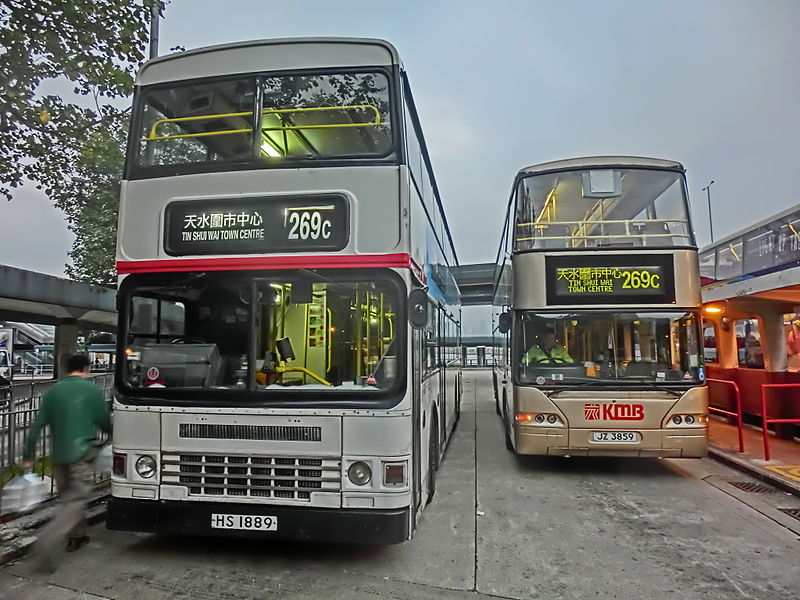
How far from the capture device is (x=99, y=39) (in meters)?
8.99

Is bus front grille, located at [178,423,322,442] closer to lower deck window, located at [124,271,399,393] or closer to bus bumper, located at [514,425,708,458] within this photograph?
lower deck window, located at [124,271,399,393]

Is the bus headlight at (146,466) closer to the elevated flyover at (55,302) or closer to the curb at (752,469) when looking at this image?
the elevated flyover at (55,302)

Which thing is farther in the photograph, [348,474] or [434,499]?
[434,499]

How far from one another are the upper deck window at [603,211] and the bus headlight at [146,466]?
5.33m

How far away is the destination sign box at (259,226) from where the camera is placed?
448cm

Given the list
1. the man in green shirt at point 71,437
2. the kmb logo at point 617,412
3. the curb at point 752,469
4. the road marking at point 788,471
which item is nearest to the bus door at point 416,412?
the man in green shirt at point 71,437

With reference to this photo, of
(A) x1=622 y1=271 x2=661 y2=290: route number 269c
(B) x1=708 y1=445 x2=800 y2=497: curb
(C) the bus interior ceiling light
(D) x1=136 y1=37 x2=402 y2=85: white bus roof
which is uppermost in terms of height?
(D) x1=136 y1=37 x2=402 y2=85: white bus roof

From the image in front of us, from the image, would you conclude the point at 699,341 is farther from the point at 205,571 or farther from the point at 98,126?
the point at 98,126

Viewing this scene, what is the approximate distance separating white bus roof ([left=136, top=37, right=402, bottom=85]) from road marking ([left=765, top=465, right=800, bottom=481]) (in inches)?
283

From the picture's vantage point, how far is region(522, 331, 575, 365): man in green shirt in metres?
7.51

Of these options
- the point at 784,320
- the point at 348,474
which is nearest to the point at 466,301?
the point at 784,320

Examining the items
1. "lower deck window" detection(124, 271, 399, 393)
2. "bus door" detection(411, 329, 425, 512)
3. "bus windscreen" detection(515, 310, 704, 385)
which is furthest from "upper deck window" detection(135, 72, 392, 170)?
"bus windscreen" detection(515, 310, 704, 385)

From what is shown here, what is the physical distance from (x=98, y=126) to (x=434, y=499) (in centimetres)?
856

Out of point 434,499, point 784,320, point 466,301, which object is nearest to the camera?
point 434,499
